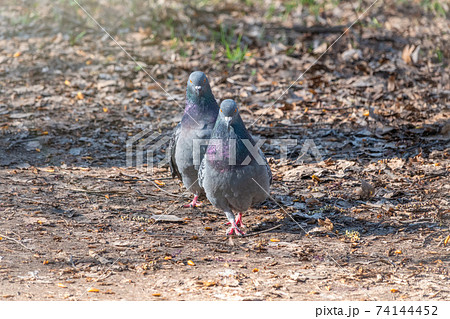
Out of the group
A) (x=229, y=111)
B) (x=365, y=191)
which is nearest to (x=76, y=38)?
(x=229, y=111)

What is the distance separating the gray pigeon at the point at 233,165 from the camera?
15.0ft

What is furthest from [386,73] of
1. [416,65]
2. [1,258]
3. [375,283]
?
[1,258]

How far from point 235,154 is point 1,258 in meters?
1.96

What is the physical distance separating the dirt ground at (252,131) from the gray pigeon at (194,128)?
37 centimetres

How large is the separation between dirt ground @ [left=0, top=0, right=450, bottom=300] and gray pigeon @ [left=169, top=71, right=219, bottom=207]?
372 mm

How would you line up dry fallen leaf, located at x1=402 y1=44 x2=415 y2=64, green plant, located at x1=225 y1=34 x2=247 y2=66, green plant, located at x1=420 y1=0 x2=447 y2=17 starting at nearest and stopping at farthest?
dry fallen leaf, located at x1=402 y1=44 x2=415 y2=64, green plant, located at x1=225 y1=34 x2=247 y2=66, green plant, located at x1=420 y1=0 x2=447 y2=17

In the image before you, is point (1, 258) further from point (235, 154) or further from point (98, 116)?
point (98, 116)

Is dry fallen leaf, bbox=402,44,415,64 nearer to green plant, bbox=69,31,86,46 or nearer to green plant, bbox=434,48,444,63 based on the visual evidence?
green plant, bbox=434,48,444,63

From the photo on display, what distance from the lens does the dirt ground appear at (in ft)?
13.1

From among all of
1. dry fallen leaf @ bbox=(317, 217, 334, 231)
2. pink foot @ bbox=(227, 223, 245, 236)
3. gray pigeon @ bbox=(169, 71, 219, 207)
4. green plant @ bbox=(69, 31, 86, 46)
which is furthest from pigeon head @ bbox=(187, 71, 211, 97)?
green plant @ bbox=(69, 31, 86, 46)

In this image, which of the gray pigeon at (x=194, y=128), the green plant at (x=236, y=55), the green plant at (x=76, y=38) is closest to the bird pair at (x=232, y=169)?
the gray pigeon at (x=194, y=128)

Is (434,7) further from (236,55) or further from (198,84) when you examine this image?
(198,84)

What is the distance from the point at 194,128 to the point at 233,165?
76 centimetres

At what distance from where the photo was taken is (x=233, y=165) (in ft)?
15.0
